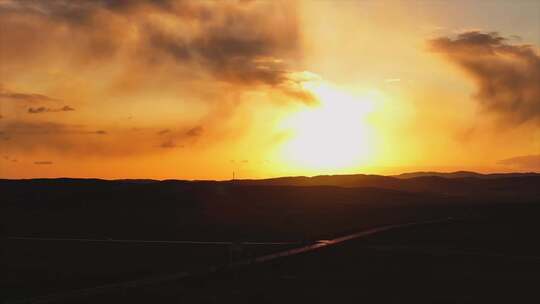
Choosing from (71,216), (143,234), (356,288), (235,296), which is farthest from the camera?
(71,216)

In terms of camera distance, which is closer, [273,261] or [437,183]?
[273,261]

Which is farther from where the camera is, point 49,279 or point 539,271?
point 539,271

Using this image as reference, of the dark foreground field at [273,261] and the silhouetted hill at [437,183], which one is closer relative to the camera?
the dark foreground field at [273,261]

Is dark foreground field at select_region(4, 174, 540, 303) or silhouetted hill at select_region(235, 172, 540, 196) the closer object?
dark foreground field at select_region(4, 174, 540, 303)

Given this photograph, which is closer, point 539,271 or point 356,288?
point 356,288

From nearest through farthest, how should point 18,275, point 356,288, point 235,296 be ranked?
point 235,296
point 356,288
point 18,275

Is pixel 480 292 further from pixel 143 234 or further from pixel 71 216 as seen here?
pixel 71 216

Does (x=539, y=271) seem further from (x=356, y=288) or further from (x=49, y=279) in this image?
(x=49, y=279)

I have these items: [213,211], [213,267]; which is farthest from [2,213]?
[213,267]

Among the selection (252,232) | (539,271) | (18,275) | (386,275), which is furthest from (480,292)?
(252,232)
